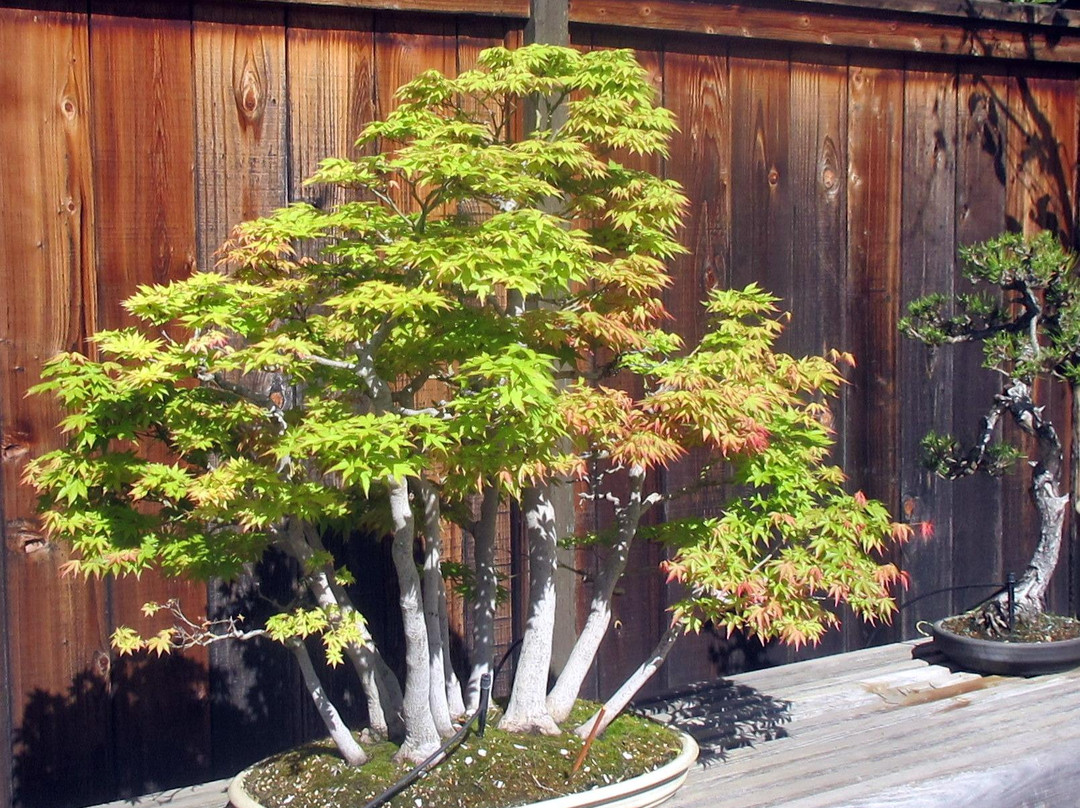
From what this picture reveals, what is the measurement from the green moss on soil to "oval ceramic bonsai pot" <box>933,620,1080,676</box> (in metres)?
1.17

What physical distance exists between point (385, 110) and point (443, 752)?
4.72ft

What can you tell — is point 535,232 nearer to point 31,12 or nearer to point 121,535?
point 121,535

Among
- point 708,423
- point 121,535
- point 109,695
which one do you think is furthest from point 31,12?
point 708,423

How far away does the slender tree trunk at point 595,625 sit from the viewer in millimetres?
2367

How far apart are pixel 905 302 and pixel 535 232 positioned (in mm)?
1928

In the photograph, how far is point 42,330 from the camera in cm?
231

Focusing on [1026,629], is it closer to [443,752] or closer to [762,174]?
[762,174]

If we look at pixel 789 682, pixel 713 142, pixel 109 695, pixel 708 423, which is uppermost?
pixel 713 142

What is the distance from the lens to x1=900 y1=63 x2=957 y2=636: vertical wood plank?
341 cm

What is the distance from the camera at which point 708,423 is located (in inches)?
79.4

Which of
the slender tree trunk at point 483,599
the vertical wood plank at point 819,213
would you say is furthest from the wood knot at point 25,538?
the vertical wood plank at point 819,213

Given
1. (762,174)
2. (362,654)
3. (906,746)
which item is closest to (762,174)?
(762,174)

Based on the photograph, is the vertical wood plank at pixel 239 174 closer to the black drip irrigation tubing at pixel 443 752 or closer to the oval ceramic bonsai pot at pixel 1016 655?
the black drip irrigation tubing at pixel 443 752

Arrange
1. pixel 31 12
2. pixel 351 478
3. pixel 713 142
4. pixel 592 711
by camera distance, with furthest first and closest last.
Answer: pixel 713 142 < pixel 592 711 < pixel 31 12 < pixel 351 478
